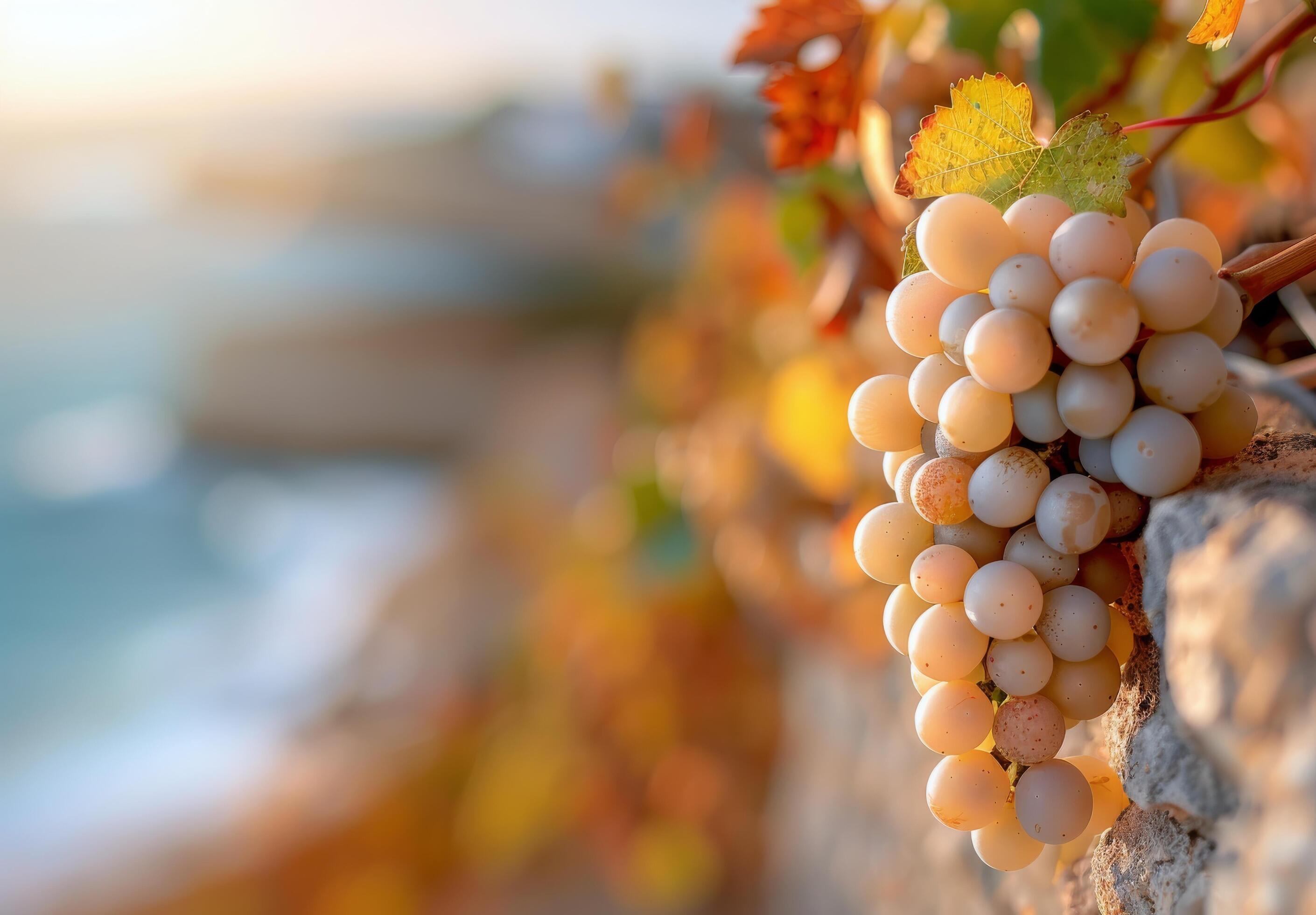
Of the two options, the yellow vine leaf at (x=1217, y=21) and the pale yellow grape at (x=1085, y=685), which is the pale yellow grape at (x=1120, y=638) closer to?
the pale yellow grape at (x=1085, y=685)

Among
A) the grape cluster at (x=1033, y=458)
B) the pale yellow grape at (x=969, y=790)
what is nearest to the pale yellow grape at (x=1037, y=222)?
the grape cluster at (x=1033, y=458)

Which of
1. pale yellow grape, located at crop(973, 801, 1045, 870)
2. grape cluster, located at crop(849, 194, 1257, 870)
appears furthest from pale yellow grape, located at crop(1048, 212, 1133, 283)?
pale yellow grape, located at crop(973, 801, 1045, 870)

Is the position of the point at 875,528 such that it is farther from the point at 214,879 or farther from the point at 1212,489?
the point at 214,879

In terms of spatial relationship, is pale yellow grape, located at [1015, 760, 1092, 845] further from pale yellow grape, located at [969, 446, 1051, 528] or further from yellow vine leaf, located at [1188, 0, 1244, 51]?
yellow vine leaf, located at [1188, 0, 1244, 51]

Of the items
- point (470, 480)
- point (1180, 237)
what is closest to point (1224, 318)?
point (1180, 237)

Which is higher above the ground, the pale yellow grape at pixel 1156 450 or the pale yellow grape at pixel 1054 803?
the pale yellow grape at pixel 1156 450

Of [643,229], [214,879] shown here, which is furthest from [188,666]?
[643,229]

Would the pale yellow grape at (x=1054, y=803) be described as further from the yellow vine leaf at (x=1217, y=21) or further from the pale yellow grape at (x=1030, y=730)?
the yellow vine leaf at (x=1217, y=21)
